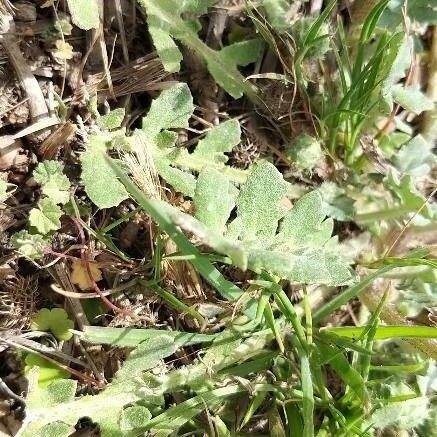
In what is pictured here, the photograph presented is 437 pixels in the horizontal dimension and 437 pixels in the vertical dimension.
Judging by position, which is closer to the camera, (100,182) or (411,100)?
(100,182)

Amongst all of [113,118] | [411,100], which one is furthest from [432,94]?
[113,118]

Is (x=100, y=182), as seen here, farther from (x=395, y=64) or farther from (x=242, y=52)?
(x=395, y=64)

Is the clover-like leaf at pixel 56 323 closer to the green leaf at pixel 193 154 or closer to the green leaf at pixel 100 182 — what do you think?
the green leaf at pixel 100 182

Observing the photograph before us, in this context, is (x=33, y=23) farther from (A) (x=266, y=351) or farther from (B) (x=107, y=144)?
(A) (x=266, y=351)

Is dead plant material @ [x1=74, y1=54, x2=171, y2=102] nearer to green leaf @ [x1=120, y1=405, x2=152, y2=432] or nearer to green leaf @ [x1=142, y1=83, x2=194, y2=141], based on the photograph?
green leaf @ [x1=142, y1=83, x2=194, y2=141]

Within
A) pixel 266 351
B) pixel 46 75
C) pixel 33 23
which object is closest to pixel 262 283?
pixel 266 351

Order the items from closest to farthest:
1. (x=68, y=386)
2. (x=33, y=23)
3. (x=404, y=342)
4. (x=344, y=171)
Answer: (x=68, y=386)
(x=33, y=23)
(x=404, y=342)
(x=344, y=171)
